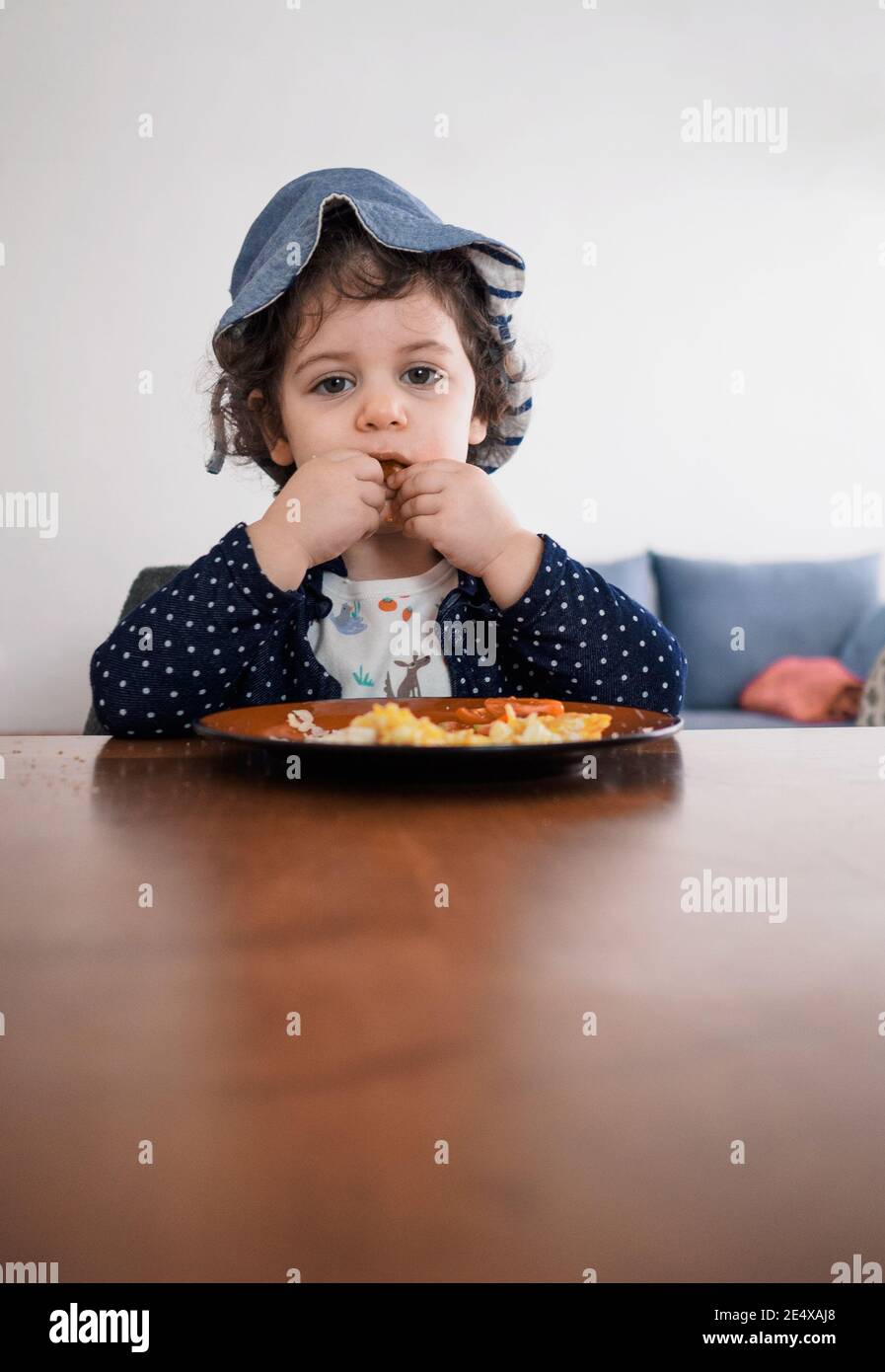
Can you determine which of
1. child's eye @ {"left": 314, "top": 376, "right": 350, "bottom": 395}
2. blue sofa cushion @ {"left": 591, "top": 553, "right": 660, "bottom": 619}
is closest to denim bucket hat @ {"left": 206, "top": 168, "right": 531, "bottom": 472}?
child's eye @ {"left": 314, "top": 376, "right": 350, "bottom": 395}

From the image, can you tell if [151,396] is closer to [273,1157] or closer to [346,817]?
[346,817]

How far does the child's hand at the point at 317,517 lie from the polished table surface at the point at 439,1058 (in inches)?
23.4

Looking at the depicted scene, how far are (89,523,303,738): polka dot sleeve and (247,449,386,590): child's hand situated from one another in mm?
23

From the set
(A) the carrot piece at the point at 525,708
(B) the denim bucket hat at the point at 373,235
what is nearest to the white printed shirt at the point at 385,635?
(B) the denim bucket hat at the point at 373,235

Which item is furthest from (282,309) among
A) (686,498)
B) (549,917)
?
(686,498)

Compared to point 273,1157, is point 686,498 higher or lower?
higher

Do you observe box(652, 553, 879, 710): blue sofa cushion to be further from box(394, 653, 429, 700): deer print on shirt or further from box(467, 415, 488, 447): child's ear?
box(394, 653, 429, 700): deer print on shirt

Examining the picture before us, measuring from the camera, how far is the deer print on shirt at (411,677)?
1273 mm

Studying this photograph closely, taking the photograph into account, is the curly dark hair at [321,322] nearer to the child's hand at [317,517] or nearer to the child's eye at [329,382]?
the child's eye at [329,382]

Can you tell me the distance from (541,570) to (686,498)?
8.76 ft

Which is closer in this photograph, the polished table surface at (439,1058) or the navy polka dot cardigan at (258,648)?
the polished table surface at (439,1058)

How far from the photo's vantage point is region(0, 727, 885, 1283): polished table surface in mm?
203

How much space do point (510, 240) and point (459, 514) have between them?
8.72ft

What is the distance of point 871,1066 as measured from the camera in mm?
261
